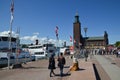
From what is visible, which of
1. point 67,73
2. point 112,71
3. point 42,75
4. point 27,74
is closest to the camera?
point 42,75

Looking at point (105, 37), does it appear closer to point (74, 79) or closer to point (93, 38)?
point (93, 38)

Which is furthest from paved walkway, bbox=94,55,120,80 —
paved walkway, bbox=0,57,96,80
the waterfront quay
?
paved walkway, bbox=0,57,96,80

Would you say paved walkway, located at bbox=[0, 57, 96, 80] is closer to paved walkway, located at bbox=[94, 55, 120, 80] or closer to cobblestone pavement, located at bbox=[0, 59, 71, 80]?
cobblestone pavement, located at bbox=[0, 59, 71, 80]

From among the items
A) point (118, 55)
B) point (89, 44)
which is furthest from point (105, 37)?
point (118, 55)

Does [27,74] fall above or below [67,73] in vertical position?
below

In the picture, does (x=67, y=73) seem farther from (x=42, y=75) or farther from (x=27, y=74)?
(x=27, y=74)

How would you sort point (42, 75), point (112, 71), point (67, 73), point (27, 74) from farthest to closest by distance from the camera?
1. point (112, 71)
2. point (27, 74)
3. point (67, 73)
4. point (42, 75)

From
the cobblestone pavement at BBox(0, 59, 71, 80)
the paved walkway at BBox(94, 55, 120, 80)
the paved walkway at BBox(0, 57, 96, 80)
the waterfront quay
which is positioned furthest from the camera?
the paved walkway at BBox(94, 55, 120, 80)

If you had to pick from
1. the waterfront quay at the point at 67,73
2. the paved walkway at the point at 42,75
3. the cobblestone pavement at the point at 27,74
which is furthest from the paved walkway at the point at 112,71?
the cobblestone pavement at the point at 27,74

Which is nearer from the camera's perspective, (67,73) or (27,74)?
(67,73)

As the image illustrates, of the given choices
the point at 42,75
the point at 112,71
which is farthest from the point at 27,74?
the point at 112,71

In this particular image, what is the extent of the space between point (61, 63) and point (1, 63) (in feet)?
69.8

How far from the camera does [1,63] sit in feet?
113

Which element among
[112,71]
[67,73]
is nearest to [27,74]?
[67,73]
